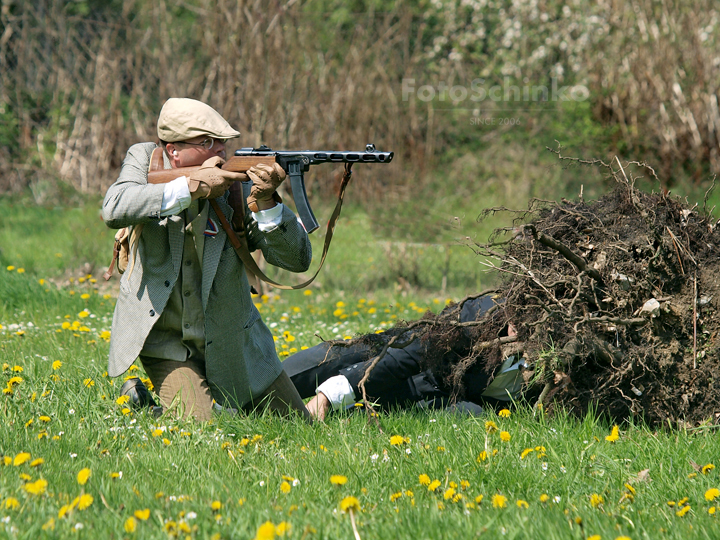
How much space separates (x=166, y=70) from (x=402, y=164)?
4.33 m

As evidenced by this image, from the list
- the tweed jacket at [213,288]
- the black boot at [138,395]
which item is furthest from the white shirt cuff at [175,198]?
the black boot at [138,395]

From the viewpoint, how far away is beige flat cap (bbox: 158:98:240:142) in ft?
12.0

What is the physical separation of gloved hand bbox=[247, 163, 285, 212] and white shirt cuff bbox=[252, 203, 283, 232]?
0.05m

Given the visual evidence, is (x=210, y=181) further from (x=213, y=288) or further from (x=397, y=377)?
(x=397, y=377)

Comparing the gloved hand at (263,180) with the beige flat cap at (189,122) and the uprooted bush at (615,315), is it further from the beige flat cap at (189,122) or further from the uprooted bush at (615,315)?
the uprooted bush at (615,315)

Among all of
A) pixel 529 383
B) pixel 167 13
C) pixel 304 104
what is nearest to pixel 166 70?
pixel 167 13

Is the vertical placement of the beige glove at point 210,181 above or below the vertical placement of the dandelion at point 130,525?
above

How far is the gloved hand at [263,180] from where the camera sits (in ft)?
11.7

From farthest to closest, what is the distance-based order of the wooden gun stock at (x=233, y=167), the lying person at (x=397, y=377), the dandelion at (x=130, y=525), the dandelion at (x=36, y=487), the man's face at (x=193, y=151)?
the lying person at (x=397, y=377) < the man's face at (x=193, y=151) < the wooden gun stock at (x=233, y=167) < the dandelion at (x=36, y=487) < the dandelion at (x=130, y=525)

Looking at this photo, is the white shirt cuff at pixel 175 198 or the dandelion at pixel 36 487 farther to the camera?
the white shirt cuff at pixel 175 198

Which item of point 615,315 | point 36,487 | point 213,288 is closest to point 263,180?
point 213,288

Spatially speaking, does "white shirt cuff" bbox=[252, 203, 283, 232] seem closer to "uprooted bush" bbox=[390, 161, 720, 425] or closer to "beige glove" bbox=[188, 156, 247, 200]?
"beige glove" bbox=[188, 156, 247, 200]

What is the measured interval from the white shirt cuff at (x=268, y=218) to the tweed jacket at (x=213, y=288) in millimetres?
34

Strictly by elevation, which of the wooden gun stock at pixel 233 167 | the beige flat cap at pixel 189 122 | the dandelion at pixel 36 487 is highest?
the beige flat cap at pixel 189 122
